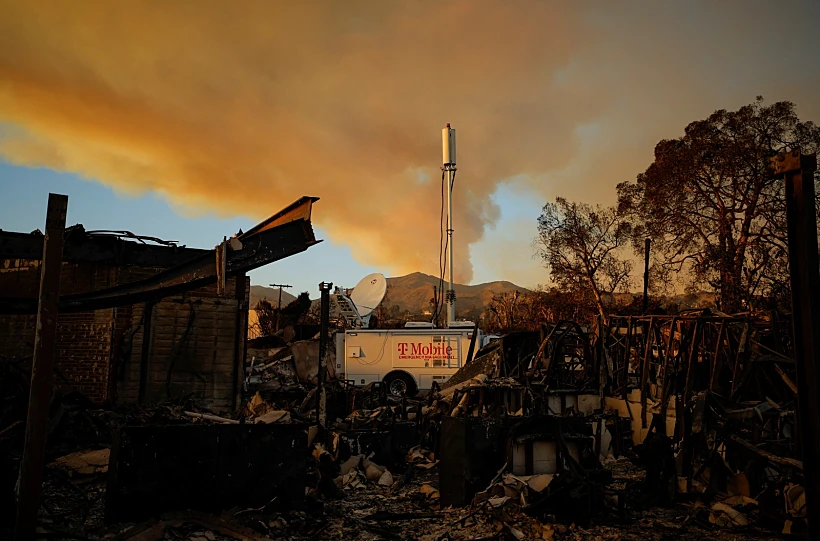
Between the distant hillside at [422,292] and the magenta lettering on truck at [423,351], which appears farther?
the distant hillside at [422,292]

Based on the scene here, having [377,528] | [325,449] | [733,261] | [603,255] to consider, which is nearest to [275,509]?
[377,528]

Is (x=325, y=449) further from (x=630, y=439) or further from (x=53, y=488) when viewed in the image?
(x=630, y=439)

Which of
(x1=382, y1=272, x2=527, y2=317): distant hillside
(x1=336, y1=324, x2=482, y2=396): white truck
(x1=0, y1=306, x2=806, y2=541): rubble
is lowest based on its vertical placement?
(x1=0, y1=306, x2=806, y2=541): rubble

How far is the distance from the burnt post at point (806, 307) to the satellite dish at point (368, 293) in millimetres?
24555

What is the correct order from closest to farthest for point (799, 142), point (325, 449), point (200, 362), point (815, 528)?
point (815, 528) → point (325, 449) → point (200, 362) → point (799, 142)

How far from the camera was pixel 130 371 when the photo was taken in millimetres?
14203

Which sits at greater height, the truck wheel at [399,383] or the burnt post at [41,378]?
the burnt post at [41,378]

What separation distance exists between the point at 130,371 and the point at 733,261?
2373cm

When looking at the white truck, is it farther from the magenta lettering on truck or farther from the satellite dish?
the satellite dish

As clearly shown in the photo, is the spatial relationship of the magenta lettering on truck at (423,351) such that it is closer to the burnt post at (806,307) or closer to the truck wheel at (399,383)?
the truck wheel at (399,383)

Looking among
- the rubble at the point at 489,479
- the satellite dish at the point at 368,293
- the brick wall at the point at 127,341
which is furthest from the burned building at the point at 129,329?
the satellite dish at the point at 368,293

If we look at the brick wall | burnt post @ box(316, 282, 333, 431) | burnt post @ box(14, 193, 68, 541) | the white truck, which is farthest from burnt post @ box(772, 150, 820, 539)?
the white truck

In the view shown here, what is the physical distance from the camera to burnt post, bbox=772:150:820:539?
14.8 ft

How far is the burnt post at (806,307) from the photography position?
4.50 meters
